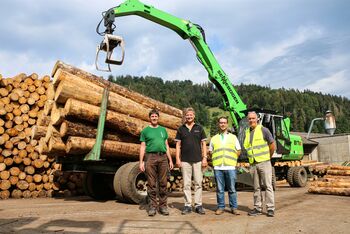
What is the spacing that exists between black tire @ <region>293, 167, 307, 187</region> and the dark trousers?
8.70 meters

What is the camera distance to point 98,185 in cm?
891

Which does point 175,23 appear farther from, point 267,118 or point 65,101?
point 65,101

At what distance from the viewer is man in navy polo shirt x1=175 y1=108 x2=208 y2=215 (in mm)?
5945

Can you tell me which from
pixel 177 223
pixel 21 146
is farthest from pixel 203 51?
pixel 177 223

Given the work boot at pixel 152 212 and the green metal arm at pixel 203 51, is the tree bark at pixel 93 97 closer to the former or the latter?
the work boot at pixel 152 212

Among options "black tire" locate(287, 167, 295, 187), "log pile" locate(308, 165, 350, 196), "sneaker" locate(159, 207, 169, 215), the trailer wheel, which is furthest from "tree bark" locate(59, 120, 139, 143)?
"black tire" locate(287, 167, 295, 187)

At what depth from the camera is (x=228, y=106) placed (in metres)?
12.7

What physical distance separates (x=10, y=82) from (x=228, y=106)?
7659 millimetres

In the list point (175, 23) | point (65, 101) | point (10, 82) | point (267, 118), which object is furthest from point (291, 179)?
point (10, 82)

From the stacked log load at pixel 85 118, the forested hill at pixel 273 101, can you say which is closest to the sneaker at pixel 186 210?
the stacked log load at pixel 85 118

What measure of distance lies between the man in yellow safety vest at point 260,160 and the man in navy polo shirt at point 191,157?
831 millimetres

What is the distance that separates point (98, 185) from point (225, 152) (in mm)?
4337

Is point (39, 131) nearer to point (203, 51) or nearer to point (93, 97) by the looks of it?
point (93, 97)

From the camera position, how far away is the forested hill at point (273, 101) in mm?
96312
